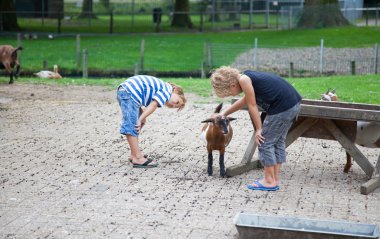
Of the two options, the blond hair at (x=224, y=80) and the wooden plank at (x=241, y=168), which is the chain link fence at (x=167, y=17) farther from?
the blond hair at (x=224, y=80)

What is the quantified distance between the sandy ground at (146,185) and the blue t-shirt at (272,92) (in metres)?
0.91

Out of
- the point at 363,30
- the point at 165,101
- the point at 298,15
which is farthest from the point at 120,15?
the point at 165,101

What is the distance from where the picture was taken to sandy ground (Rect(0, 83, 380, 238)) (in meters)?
6.99

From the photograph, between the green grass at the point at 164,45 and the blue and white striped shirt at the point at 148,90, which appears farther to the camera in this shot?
the green grass at the point at 164,45

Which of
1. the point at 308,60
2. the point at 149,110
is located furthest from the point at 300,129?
the point at 308,60

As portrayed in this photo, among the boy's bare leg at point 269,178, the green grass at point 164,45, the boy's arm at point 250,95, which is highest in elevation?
the boy's arm at point 250,95

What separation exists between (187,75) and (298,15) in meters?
14.4

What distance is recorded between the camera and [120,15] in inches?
1639

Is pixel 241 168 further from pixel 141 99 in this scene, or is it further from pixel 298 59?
pixel 298 59

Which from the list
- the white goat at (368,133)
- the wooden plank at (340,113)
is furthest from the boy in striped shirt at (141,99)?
the white goat at (368,133)

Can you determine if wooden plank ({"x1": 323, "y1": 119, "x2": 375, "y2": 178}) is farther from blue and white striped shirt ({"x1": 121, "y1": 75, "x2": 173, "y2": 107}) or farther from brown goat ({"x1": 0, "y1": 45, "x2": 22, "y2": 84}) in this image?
brown goat ({"x1": 0, "y1": 45, "x2": 22, "y2": 84})

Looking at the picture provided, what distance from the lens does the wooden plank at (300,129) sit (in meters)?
8.88

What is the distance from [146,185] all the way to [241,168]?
1241 mm

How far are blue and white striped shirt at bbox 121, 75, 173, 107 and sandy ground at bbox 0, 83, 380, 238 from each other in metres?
0.83
